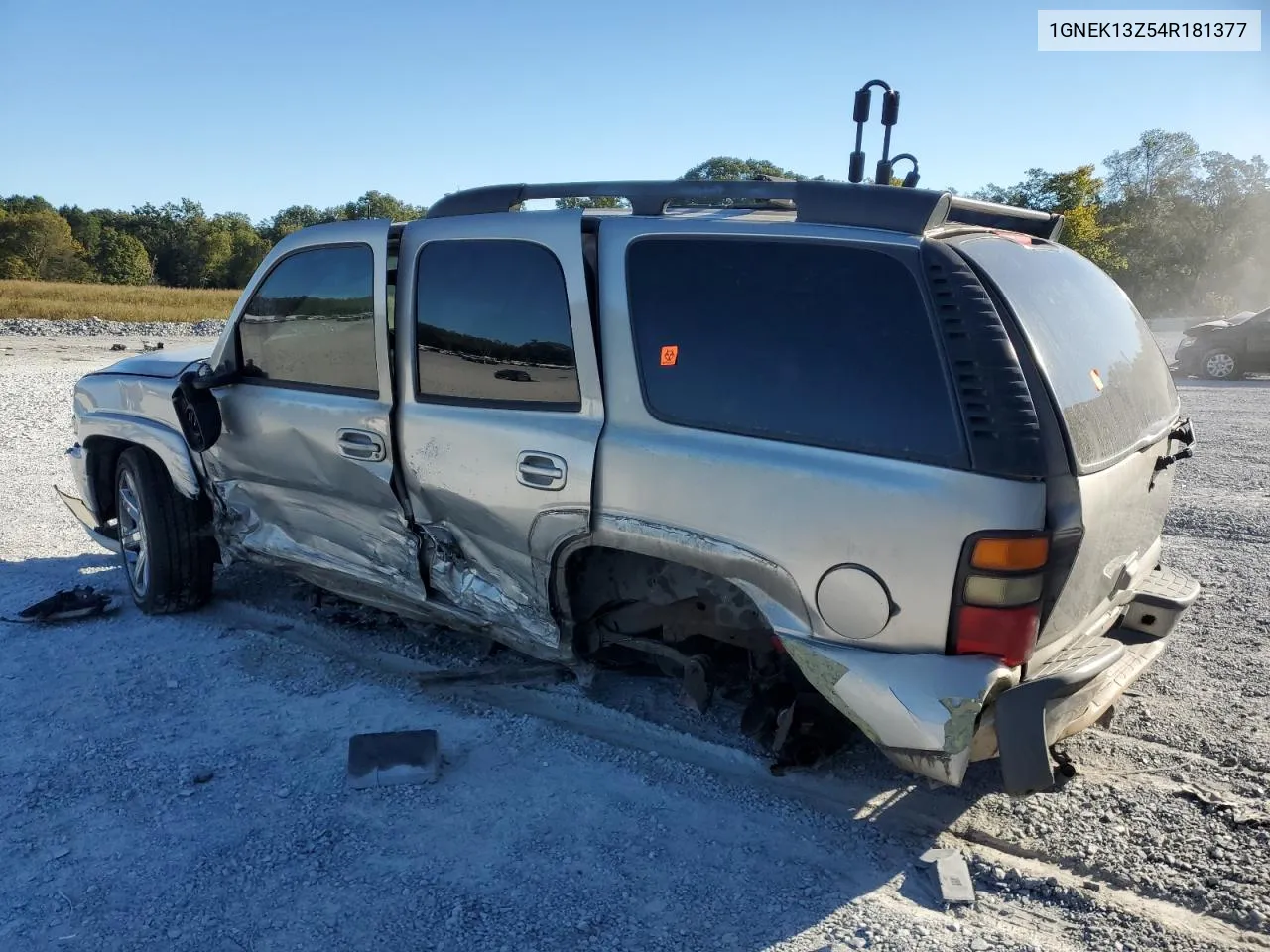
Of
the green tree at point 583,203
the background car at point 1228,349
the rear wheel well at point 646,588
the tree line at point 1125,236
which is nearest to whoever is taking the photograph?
the rear wheel well at point 646,588

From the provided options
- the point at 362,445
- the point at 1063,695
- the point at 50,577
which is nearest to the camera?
the point at 1063,695

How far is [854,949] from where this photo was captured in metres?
2.58

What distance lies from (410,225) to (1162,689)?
3768mm

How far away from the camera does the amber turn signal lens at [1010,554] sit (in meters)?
2.62

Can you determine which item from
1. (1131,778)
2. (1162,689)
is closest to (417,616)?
(1131,778)

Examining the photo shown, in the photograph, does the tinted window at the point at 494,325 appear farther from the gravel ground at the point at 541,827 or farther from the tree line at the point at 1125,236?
the tree line at the point at 1125,236

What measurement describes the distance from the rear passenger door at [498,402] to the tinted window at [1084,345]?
141 centimetres

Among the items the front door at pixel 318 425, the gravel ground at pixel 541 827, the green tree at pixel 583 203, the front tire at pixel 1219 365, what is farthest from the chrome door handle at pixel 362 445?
the front tire at pixel 1219 365

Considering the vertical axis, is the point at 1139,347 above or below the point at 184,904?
above

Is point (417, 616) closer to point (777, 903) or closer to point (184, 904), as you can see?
point (184, 904)

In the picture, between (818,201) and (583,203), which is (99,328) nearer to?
(583,203)

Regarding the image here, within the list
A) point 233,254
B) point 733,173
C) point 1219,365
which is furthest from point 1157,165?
point 233,254

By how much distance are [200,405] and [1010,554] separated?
379 centimetres

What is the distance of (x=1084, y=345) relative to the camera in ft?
9.98
